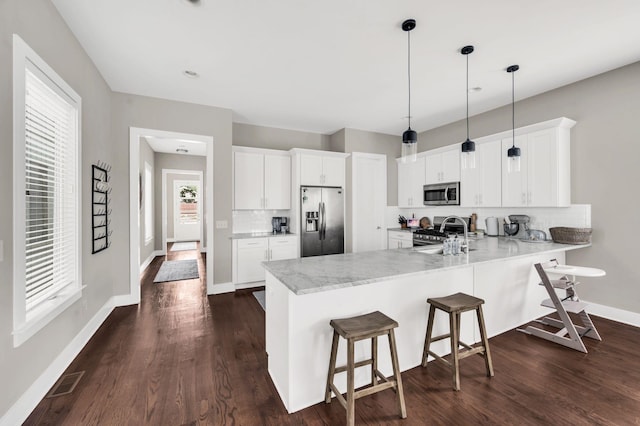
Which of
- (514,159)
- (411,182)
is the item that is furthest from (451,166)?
(514,159)

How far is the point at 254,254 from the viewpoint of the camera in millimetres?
4496

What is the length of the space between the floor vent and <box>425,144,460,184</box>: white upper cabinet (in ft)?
16.9

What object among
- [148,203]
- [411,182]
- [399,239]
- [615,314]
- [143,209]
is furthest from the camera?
[148,203]

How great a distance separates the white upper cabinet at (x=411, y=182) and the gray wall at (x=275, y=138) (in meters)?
1.68

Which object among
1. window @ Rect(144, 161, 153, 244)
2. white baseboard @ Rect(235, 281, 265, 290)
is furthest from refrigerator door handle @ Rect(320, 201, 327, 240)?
window @ Rect(144, 161, 153, 244)

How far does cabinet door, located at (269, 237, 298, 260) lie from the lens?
463 centimetres

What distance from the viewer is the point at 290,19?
7.44 ft

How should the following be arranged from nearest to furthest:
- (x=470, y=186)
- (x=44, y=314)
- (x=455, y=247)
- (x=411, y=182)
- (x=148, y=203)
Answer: (x=44, y=314) < (x=455, y=247) < (x=470, y=186) < (x=411, y=182) < (x=148, y=203)

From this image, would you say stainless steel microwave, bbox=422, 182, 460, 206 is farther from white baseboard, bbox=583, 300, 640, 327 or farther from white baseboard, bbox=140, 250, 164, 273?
white baseboard, bbox=140, 250, 164, 273

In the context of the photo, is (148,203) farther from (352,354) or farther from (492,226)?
(492,226)

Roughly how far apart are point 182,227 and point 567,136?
10.1 m

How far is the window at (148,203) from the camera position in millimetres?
6172

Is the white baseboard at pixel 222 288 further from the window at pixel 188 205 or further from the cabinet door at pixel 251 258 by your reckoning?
the window at pixel 188 205

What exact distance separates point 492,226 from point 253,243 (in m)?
3.70
